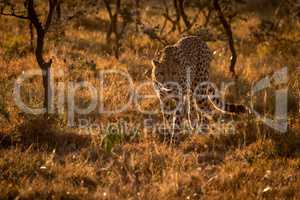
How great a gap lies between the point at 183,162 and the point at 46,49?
513 cm

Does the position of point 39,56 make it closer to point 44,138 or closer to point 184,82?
point 44,138

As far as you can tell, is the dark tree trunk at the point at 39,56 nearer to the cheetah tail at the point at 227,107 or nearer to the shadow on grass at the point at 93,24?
the cheetah tail at the point at 227,107

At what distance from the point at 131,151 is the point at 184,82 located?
1.24 metres

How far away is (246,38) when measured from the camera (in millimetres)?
13062

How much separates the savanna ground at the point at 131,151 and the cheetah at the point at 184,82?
12.1 inches

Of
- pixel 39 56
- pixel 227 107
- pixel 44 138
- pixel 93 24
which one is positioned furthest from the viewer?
pixel 93 24

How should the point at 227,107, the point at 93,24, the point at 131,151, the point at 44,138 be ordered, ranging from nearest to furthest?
the point at 131,151 < the point at 44,138 < the point at 227,107 < the point at 93,24

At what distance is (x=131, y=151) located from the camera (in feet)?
20.9

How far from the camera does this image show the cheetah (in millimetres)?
6961

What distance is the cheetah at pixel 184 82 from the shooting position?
6.96 meters

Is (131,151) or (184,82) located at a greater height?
(184,82)

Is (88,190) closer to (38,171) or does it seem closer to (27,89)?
(38,171)

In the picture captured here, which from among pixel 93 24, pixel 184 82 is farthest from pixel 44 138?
pixel 93 24

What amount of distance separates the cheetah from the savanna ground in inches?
12.1
